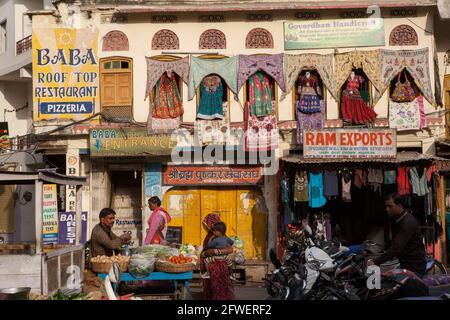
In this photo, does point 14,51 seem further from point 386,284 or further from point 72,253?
point 386,284

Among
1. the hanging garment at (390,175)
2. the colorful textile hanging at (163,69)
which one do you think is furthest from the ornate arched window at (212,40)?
the hanging garment at (390,175)

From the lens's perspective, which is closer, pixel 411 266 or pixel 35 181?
pixel 411 266

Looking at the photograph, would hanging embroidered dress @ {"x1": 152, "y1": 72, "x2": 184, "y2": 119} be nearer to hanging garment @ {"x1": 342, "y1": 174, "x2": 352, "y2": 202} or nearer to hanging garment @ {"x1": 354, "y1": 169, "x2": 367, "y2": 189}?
hanging garment @ {"x1": 342, "y1": 174, "x2": 352, "y2": 202}

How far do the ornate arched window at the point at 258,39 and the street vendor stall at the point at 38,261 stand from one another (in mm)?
8824

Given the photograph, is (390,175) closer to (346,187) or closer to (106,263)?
(346,187)

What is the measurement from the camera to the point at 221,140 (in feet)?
59.9

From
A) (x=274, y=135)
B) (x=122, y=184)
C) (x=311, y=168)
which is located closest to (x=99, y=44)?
(x=122, y=184)

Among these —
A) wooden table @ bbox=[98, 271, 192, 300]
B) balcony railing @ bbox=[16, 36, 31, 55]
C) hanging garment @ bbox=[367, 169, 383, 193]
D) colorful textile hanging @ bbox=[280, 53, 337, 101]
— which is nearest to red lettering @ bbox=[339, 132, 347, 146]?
hanging garment @ bbox=[367, 169, 383, 193]

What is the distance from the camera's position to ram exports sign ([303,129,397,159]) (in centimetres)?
1666

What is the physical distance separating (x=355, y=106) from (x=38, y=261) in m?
10.7

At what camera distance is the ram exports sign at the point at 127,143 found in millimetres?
18078

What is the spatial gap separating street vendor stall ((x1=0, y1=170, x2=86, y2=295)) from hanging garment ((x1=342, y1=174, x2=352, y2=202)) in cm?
773

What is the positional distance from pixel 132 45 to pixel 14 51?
745 centimetres

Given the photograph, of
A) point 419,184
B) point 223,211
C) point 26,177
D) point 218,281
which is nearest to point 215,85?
point 223,211
